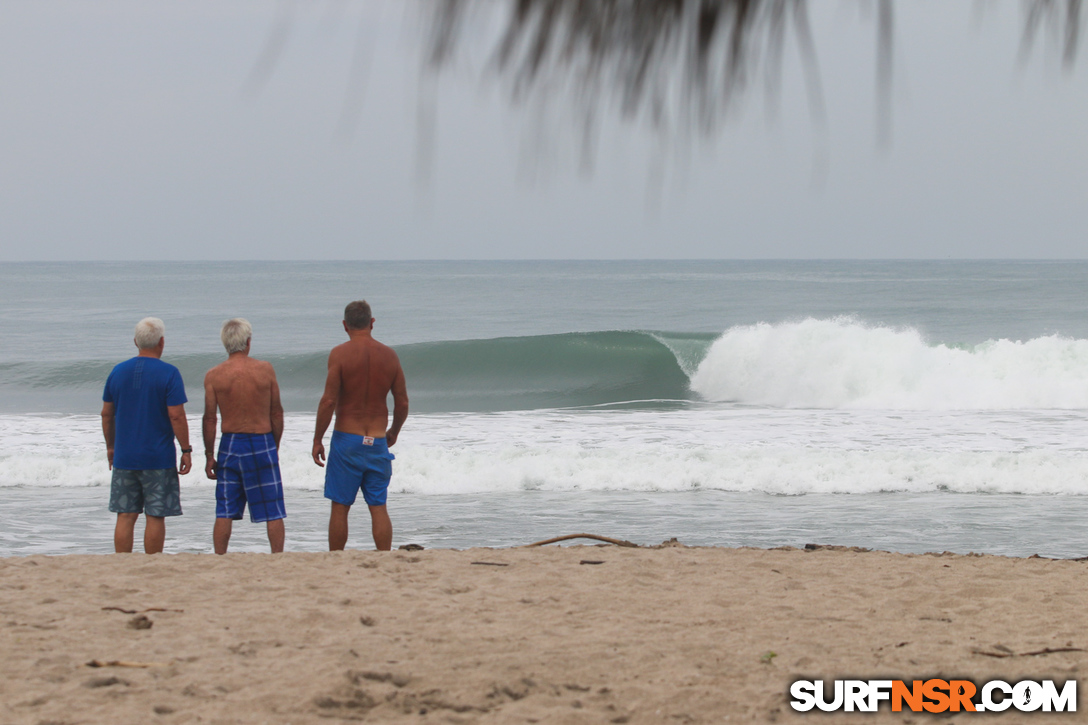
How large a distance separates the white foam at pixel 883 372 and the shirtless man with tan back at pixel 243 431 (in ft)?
44.8

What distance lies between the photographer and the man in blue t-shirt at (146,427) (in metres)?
5.07

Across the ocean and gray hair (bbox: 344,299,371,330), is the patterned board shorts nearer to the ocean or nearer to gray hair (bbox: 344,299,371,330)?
gray hair (bbox: 344,299,371,330)

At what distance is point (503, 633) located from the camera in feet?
13.2

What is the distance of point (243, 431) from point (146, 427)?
1.65ft

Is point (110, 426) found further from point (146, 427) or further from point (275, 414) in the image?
point (275, 414)

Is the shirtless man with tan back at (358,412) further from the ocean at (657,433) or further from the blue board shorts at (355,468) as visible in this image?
the ocean at (657,433)

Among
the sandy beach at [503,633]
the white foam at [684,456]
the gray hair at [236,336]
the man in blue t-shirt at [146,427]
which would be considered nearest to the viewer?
the sandy beach at [503,633]

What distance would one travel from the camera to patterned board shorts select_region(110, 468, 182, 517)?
16.9ft

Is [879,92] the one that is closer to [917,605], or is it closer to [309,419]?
[917,605]

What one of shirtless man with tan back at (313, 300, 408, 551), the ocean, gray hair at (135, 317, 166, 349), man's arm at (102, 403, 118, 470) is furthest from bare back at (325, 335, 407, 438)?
the ocean

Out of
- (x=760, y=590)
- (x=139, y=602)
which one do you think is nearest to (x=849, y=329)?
(x=760, y=590)

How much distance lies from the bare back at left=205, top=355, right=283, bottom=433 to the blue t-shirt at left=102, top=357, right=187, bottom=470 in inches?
7.5

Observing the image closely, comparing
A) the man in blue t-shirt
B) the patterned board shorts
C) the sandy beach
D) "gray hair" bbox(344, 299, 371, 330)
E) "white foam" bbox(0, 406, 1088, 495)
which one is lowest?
"white foam" bbox(0, 406, 1088, 495)

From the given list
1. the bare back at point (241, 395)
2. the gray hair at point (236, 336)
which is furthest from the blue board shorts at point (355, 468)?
the gray hair at point (236, 336)
